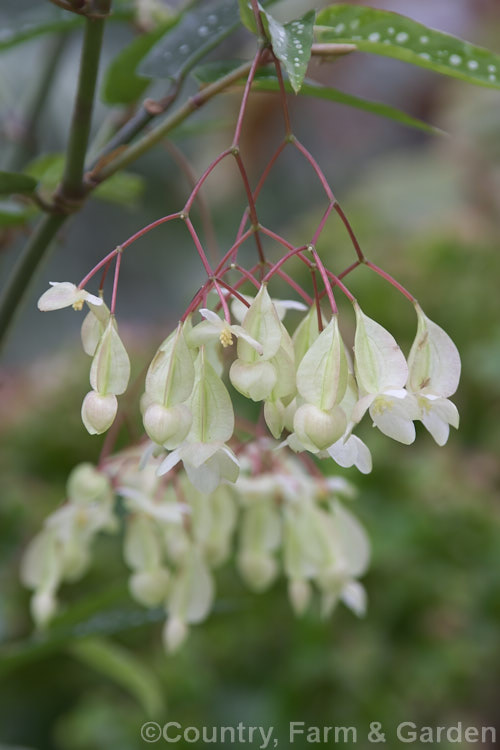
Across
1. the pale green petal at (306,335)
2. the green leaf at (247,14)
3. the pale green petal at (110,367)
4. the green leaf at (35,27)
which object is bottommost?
the pale green petal at (110,367)

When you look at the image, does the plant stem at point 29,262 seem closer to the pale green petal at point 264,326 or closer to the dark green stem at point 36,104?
the pale green petal at point 264,326

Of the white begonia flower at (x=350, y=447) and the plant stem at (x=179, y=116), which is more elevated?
the plant stem at (x=179, y=116)

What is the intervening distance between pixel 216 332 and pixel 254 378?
2 centimetres

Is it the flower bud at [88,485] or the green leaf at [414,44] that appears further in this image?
the flower bud at [88,485]

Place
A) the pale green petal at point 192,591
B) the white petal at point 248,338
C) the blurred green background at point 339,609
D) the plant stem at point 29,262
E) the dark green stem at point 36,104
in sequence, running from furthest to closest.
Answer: the blurred green background at point 339,609 < the dark green stem at point 36,104 < the pale green petal at point 192,591 < the plant stem at point 29,262 < the white petal at point 248,338

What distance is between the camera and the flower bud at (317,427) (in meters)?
0.27

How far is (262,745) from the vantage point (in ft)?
2.55

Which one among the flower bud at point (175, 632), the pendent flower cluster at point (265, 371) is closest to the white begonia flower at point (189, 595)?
the flower bud at point (175, 632)

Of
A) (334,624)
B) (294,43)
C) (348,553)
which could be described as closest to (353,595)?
(348,553)

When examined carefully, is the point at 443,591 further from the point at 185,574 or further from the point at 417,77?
the point at 417,77

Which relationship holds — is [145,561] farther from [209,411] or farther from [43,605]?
[209,411]

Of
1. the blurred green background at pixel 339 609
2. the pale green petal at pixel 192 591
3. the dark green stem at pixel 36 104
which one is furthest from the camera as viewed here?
the blurred green background at pixel 339 609

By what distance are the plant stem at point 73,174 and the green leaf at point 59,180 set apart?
5 centimetres

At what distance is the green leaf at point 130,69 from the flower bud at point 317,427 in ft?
0.80
